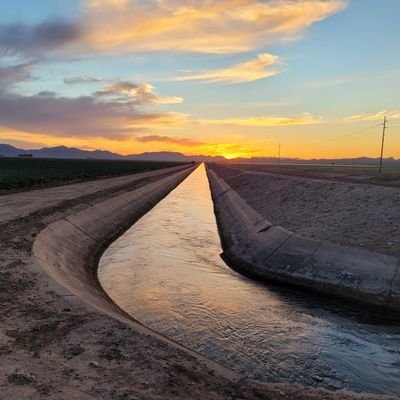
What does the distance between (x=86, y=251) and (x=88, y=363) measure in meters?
13.9

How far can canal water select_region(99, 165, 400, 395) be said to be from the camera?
848 centimetres

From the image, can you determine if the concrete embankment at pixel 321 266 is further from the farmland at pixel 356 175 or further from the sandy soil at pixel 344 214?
the farmland at pixel 356 175

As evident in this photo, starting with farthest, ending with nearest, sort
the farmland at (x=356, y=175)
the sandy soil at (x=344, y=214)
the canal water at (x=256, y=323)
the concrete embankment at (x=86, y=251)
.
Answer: the farmland at (x=356, y=175)
the sandy soil at (x=344, y=214)
the concrete embankment at (x=86, y=251)
the canal water at (x=256, y=323)

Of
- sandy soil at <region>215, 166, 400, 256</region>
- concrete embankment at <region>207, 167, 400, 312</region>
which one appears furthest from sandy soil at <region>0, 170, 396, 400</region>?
sandy soil at <region>215, 166, 400, 256</region>

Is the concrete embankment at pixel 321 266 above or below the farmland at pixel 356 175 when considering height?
below

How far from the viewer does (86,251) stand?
65.9 ft

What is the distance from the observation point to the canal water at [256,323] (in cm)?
848

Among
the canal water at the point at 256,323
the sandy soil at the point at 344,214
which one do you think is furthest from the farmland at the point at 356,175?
the canal water at the point at 256,323

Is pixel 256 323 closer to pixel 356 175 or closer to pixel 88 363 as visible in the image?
pixel 88 363

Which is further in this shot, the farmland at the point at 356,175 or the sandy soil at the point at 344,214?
the farmland at the point at 356,175

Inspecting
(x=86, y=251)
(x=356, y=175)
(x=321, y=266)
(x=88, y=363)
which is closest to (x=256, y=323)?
(x=321, y=266)

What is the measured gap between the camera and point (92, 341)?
7.69 m

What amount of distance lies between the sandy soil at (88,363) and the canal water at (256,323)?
1.47m

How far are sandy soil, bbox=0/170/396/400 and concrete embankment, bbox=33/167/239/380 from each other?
59cm
